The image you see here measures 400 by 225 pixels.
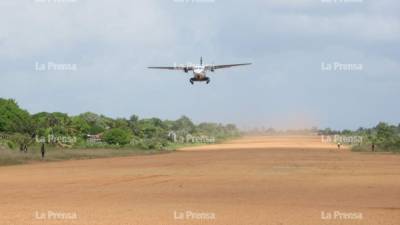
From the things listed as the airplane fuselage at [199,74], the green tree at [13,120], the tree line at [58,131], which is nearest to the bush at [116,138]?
the tree line at [58,131]

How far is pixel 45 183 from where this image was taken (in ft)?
95.7

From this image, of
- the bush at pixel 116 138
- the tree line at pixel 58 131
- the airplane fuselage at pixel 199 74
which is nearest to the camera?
the airplane fuselage at pixel 199 74

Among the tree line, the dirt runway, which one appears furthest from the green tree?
the dirt runway

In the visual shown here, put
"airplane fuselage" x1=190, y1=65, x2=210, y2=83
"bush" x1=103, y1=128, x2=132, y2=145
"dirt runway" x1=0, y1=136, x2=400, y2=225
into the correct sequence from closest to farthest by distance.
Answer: "dirt runway" x1=0, y1=136, x2=400, y2=225
"airplane fuselage" x1=190, y1=65, x2=210, y2=83
"bush" x1=103, y1=128, x2=132, y2=145

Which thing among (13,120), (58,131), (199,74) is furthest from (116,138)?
(199,74)

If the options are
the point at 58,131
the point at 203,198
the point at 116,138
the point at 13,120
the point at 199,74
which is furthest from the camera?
the point at 116,138

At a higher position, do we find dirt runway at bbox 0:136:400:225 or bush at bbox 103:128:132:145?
bush at bbox 103:128:132:145

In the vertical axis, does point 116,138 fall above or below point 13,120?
below

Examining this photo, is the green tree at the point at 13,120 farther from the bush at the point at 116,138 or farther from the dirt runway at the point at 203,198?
the dirt runway at the point at 203,198

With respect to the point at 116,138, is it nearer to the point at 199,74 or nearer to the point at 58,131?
the point at 58,131

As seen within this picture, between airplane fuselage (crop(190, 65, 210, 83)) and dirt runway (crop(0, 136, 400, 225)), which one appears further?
airplane fuselage (crop(190, 65, 210, 83))

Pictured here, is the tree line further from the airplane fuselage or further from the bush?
the airplane fuselage

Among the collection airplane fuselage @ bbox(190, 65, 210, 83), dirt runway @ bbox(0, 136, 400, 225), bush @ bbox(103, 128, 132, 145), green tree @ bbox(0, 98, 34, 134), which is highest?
airplane fuselage @ bbox(190, 65, 210, 83)

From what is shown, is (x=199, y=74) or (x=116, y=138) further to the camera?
(x=116, y=138)
